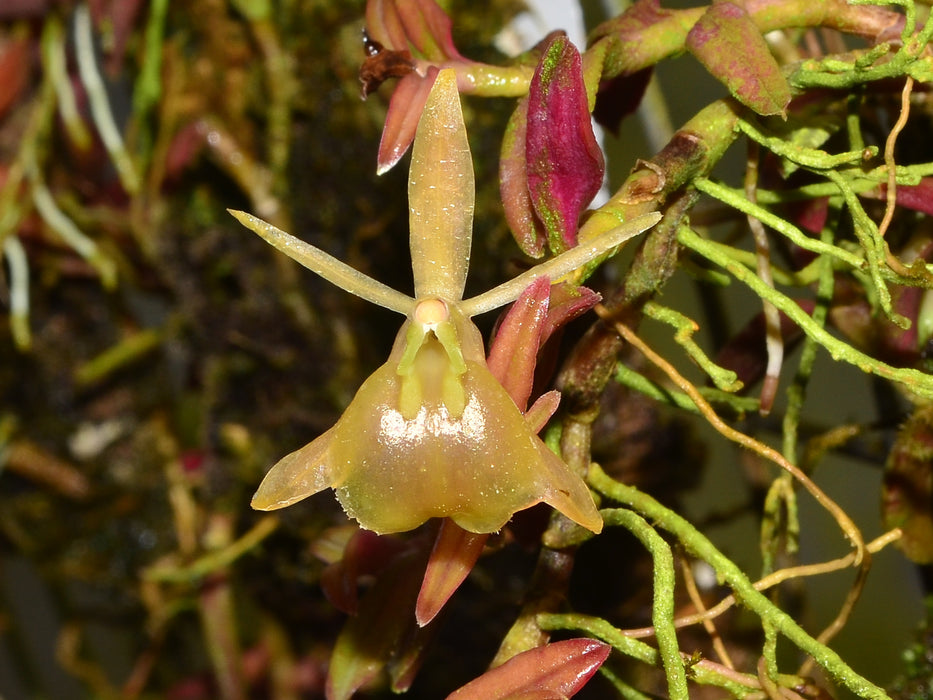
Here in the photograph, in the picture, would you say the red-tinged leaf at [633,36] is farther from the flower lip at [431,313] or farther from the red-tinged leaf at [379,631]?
the red-tinged leaf at [379,631]

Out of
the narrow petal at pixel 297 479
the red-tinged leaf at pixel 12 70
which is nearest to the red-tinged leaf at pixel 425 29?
the narrow petal at pixel 297 479

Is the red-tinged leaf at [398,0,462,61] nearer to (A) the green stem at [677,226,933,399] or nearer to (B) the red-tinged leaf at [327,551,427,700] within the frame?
(A) the green stem at [677,226,933,399]

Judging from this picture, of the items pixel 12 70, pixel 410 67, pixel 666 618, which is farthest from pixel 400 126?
pixel 12 70

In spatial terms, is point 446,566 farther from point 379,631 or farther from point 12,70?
point 12,70

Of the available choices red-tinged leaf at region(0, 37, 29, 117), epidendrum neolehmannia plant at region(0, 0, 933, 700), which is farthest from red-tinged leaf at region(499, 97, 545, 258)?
red-tinged leaf at region(0, 37, 29, 117)

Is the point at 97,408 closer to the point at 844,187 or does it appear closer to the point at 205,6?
the point at 205,6

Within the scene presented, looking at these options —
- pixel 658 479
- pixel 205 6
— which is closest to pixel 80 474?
pixel 205 6
